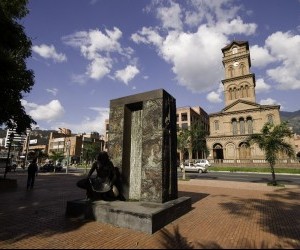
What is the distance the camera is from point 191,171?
114 ft

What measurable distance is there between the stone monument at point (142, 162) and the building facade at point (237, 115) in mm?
37557

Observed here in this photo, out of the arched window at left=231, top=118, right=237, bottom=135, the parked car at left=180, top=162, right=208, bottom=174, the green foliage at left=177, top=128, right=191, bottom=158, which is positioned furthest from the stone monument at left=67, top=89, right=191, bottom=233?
the arched window at left=231, top=118, right=237, bottom=135

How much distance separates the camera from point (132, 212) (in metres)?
5.96

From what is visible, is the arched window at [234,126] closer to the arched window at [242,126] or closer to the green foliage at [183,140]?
the arched window at [242,126]

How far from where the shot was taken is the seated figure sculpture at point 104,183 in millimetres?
7398

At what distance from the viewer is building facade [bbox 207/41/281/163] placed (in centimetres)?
4419

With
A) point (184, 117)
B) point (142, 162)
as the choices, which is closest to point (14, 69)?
point (142, 162)

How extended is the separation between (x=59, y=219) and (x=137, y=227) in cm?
248

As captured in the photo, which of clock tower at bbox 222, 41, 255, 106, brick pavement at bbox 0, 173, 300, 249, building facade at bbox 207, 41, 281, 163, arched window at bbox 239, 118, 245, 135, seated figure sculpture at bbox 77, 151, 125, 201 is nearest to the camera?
brick pavement at bbox 0, 173, 300, 249

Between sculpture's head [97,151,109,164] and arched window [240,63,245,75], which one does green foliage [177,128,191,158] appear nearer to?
sculpture's head [97,151,109,164]

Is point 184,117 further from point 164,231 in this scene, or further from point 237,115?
point 164,231

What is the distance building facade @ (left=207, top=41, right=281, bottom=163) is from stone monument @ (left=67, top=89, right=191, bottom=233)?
37557 millimetres

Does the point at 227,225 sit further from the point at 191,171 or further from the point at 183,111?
the point at 183,111

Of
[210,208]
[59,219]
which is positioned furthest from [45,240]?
[210,208]
